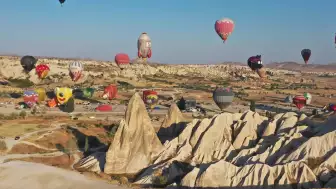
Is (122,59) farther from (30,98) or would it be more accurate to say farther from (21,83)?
(21,83)

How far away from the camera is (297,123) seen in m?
41.9

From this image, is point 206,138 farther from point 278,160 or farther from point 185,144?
point 278,160

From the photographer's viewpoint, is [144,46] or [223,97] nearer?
[223,97]

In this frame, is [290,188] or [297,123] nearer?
[290,188]

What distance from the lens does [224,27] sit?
80812mm

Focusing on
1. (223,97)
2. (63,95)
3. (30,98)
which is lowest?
(30,98)

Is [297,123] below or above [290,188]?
above

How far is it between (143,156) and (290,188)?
1560cm

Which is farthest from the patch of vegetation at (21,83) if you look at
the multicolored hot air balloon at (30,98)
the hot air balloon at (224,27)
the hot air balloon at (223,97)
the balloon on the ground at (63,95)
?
the hot air balloon at (223,97)

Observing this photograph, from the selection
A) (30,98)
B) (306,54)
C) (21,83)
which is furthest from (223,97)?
(21,83)

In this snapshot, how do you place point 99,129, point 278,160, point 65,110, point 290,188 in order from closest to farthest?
point 290,188 < point 278,160 < point 99,129 < point 65,110

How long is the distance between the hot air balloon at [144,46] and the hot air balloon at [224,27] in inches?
719

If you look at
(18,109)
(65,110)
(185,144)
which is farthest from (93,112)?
(185,144)

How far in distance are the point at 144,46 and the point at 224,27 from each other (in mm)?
20541
